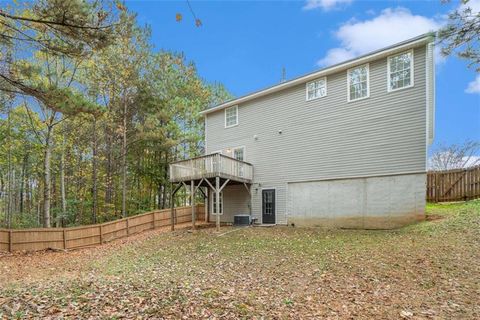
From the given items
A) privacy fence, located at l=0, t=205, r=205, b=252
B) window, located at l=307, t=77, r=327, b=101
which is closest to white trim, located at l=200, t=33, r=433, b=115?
window, located at l=307, t=77, r=327, b=101

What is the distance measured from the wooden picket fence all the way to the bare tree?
32.7ft

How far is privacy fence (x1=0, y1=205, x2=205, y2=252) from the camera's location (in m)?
12.4

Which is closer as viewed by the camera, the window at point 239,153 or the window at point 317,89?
the window at point 317,89

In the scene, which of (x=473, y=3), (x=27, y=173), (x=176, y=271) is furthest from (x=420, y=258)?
(x=27, y=173)

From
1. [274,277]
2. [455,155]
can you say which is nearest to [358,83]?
[274,277]

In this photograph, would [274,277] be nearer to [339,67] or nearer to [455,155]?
[339,67]

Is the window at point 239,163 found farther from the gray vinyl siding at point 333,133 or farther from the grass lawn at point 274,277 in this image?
the grass lawn at point 274,277

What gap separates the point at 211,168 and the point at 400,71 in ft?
28.4

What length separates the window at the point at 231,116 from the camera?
664 inches

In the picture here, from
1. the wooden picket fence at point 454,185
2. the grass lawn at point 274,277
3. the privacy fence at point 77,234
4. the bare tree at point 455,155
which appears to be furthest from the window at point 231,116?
the bare tree at point 455,155

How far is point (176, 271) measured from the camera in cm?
820

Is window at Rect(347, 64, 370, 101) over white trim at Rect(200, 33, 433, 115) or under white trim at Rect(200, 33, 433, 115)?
under

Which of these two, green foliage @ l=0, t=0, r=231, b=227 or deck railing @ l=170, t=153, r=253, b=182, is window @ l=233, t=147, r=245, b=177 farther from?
green foliage @ l=0, t=0, r=231, b=227

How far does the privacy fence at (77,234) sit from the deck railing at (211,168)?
12.4ft
